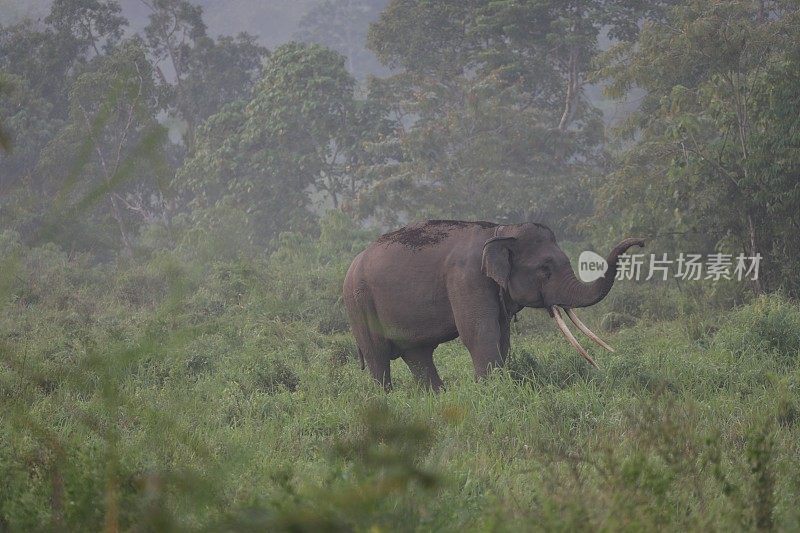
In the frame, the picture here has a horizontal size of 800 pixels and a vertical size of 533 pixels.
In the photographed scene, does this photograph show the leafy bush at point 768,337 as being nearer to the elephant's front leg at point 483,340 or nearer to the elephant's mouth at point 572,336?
the elephant's mouth at point 572,336

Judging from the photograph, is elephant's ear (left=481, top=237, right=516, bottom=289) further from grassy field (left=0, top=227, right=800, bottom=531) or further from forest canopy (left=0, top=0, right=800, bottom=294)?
forest canopy (left=0, top=0, right=800, bottom=294)

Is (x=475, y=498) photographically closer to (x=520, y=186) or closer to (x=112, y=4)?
(x=520, y=186)

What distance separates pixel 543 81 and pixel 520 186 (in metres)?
4.37

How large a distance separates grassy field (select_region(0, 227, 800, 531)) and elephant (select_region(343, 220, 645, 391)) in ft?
0.83

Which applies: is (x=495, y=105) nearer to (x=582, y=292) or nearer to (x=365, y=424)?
(x=582, y=292)

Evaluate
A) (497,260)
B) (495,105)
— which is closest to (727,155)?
(497,260)

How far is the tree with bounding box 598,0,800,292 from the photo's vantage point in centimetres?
1124

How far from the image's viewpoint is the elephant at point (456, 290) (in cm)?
738

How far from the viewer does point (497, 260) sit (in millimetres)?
7355

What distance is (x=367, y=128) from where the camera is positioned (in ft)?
78.1

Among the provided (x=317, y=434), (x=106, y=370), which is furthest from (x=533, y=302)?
(x=106, y=370)

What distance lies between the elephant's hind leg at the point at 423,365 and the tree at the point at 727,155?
4.97 m

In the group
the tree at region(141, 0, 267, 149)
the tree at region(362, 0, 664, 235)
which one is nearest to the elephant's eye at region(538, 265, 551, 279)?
the tree at region(362, 0, 664, 235)

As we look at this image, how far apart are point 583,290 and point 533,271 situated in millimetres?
382
